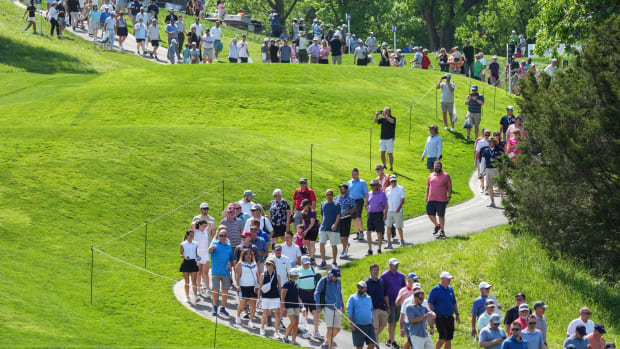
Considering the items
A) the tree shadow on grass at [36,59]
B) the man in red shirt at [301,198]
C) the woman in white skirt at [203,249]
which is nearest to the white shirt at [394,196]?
the man in red shirt at [301,198]

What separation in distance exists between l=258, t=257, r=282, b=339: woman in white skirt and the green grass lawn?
237 cm

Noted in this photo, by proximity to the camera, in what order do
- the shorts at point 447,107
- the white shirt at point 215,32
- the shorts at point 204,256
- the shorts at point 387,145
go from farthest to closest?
the white shirt at point 215,32, the shorts at point 447,107, the shorts at point 387,145, the shorts at point 204,256

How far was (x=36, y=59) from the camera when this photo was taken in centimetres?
4938

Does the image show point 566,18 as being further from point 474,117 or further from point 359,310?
point 359,310

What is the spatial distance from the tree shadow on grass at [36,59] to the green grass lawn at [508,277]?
2921cm

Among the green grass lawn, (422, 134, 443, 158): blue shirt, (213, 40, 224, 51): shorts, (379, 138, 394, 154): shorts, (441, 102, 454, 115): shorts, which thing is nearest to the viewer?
the green grass lawn

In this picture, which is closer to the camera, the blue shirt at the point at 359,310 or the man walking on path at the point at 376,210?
the blue shirt at the point at 359,310

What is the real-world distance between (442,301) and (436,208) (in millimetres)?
7372

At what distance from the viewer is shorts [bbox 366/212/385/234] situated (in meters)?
23.6

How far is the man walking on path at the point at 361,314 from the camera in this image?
1727 centimetres

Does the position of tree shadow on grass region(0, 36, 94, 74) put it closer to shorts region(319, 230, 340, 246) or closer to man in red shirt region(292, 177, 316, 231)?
man in red shirt region(292, 177, 316, 231)

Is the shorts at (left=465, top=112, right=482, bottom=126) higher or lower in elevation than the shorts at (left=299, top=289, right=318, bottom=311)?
higher

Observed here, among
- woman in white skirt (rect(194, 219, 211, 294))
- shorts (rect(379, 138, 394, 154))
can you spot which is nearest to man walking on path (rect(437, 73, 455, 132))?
shorts (rect(379, 138, 394, 154))

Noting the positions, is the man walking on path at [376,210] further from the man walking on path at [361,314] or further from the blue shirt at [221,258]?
the man walking on path at [361,314]
